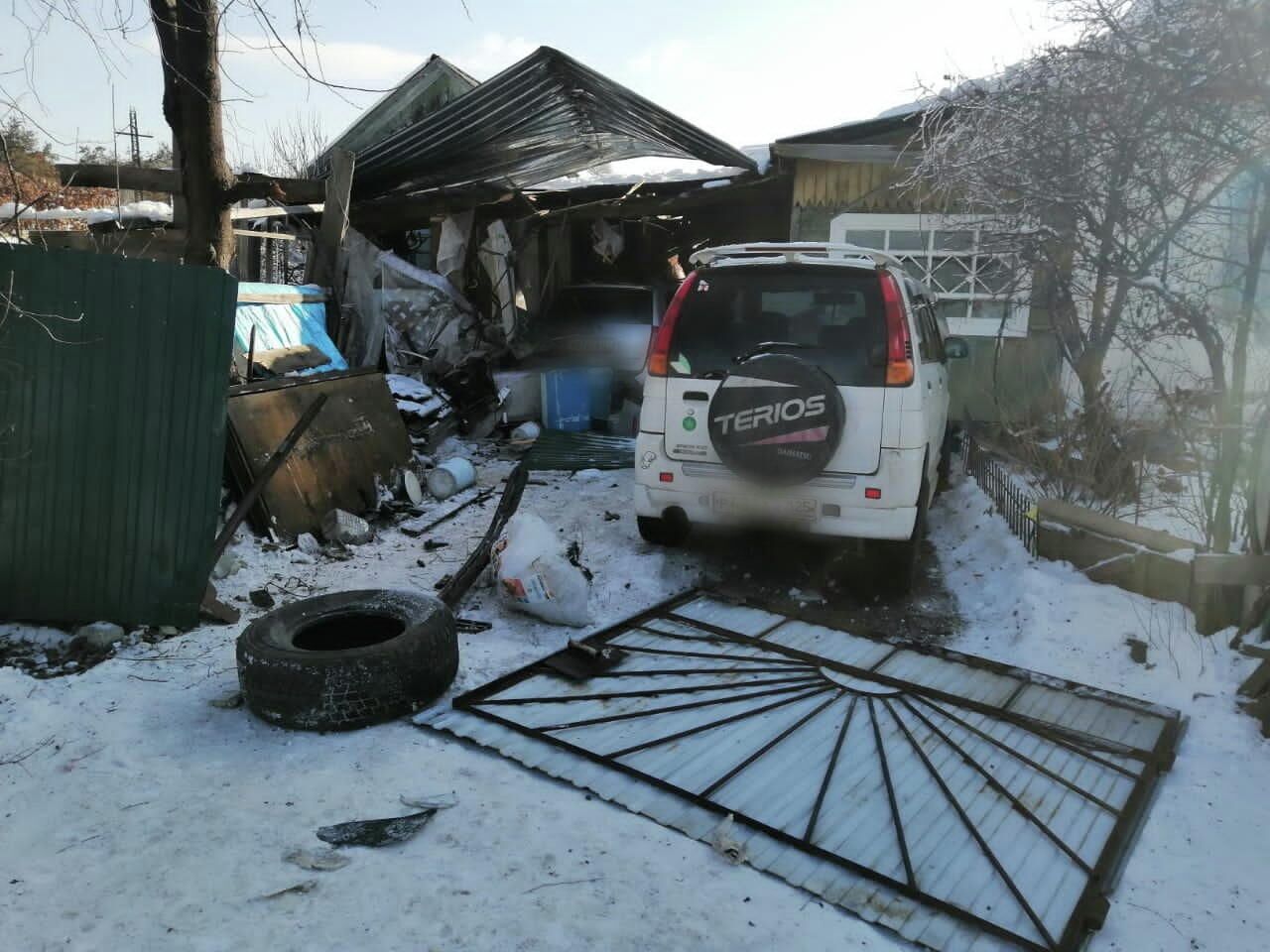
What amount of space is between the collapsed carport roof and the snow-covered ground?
6427 millimetres

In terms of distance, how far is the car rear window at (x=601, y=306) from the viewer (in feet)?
39.7

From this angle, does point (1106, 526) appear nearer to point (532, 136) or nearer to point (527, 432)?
point (527, 432)

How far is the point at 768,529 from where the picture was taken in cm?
525

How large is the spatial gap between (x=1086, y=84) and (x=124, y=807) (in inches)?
261

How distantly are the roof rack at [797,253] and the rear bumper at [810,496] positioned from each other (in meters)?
1.19

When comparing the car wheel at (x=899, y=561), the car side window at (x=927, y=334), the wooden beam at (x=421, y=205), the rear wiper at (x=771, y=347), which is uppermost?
the wooden beam at (x=421, y=205)

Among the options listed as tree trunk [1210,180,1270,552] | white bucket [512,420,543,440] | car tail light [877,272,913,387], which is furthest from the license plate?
white bucket [512,420,543,440]

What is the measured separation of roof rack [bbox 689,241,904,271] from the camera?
17.2 feet

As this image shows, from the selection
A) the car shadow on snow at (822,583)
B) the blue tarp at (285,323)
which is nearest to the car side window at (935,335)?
the car shadow on snow at (822,583)

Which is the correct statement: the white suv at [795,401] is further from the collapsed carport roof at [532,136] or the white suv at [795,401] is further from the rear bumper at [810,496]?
the collapsed carport roof at [532,136]

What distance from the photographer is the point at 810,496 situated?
5062 millimetres

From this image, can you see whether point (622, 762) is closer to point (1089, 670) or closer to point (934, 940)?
point (934, 940)

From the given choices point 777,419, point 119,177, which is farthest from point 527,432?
point 777,419

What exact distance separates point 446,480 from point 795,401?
3.83 m
